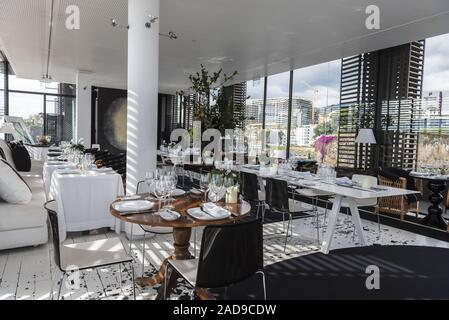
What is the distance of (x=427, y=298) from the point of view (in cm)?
220

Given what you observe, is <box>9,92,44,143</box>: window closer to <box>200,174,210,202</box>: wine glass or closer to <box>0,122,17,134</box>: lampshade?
<box>0,122,17,134</box>: lampshade

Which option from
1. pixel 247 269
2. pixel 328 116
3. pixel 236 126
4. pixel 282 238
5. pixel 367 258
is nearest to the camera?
pixel 247 269

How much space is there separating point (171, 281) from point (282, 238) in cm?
207

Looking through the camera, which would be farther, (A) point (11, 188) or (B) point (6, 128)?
(B) point (6, 128)

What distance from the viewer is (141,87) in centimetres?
383

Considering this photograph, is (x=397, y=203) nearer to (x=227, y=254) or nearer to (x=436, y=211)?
(x=436, y=211)

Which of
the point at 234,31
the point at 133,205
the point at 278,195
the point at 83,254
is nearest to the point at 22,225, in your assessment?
the point at 83,254

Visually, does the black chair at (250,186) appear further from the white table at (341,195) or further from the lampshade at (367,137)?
the lampshade at (367,137)

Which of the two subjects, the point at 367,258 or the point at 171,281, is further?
the point at 367,258

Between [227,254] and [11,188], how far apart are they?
9.69ft

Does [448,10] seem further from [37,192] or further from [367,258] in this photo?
[37,192]

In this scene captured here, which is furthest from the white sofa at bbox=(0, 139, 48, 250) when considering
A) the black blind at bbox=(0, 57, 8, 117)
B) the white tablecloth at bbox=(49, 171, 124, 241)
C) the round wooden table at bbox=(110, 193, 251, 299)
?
the black blind at bbox=(0, 57, 8, 117)

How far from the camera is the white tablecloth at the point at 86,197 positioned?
Answer: 12.6 feet
